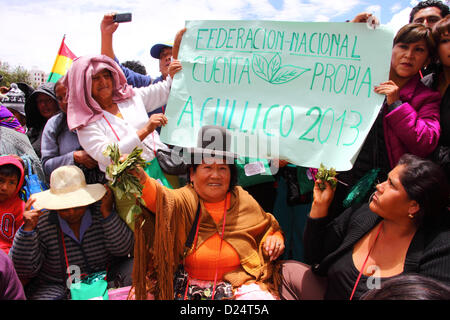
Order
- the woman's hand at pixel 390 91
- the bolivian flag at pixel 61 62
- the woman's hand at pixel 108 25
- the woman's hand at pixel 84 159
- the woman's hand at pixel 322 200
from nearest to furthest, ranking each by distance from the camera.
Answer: the woman's hand at pixel 322 200, the woman's hand at pixel 390 91, the woman's hand at pixel 84 159, the woman's hand at pixel 108 25, the bolivian flag at pixel 61 62

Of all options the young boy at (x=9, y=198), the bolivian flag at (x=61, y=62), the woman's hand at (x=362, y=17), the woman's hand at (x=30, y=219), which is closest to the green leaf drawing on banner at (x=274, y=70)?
the woman's hand at (x=362, y=17)

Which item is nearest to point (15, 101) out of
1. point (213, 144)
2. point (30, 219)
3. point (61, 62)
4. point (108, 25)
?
point (61, 62)

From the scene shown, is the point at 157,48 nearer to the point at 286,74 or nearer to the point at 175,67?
the point at 175,67

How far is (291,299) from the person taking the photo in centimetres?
→ 248

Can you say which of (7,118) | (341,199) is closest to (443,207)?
(341,199)

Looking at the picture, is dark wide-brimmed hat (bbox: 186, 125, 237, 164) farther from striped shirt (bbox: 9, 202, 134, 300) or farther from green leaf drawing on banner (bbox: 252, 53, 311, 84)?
striped shirt (bbox: 9, 202, 134, 300)

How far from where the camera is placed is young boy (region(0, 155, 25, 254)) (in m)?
2.91

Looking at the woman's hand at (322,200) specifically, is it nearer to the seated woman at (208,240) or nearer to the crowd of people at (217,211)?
the crowd of people at (217,211)

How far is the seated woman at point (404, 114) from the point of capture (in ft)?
7.29

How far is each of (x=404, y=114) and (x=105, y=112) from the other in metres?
2.35

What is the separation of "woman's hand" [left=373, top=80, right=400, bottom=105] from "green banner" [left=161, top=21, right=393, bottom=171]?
6 cm

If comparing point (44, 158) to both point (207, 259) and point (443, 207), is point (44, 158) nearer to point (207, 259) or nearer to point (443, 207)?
point (207, 259)

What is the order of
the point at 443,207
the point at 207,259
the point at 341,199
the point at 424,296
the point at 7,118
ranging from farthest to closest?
the point at 7,118, the point at 341,199, the point at 207,259, the point at 443,207, the point at 424,296

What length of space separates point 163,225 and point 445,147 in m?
2.01
